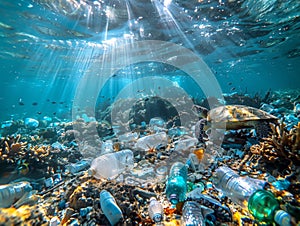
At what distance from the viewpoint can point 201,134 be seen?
15.8ft

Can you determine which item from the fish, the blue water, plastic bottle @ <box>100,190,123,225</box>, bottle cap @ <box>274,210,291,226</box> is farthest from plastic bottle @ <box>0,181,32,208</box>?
the fish

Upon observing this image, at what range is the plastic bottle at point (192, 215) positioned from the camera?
1967 millimetres

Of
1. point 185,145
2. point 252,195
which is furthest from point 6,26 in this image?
point 252,195

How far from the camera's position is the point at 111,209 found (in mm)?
2287

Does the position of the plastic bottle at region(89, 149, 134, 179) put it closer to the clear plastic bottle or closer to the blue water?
the clear plastic bottle

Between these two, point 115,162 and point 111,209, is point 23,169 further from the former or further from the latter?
point 111,209

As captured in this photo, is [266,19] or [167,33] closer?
[266,19]

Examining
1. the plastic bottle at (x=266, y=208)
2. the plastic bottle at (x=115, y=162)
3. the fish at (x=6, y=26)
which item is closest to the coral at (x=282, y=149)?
the plastic bottle at (x=266, y=208)

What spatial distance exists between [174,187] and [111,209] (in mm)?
951

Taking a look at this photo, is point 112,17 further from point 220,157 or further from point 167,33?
point 220,157

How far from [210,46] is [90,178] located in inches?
726

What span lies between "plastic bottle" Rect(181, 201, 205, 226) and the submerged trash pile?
0.01 m

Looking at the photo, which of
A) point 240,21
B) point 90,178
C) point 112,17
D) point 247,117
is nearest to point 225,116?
point 247,117

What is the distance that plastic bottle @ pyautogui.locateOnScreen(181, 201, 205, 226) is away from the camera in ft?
6.45
